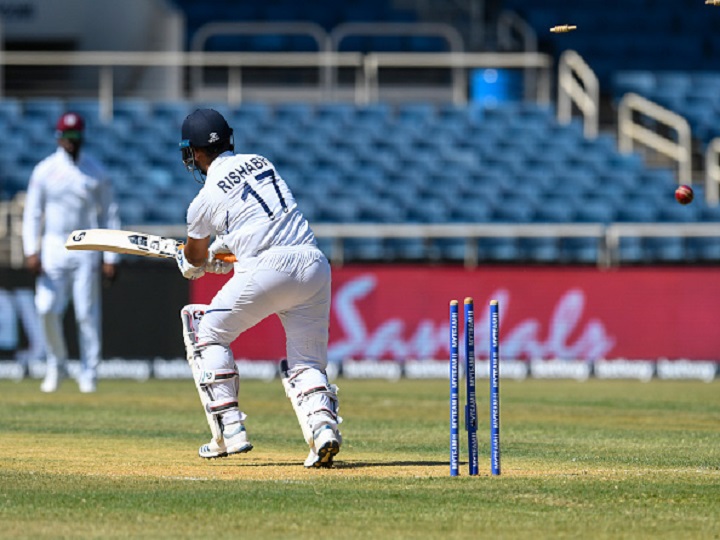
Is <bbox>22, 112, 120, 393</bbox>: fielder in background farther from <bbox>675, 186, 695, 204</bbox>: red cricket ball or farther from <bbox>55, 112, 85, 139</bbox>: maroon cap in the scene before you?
<bbox>675, 186, 695, 204</bbox>: red cricket ball

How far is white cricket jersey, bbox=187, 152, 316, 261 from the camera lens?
28.0ft

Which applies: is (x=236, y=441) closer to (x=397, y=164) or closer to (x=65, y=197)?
(x=65, y=197)

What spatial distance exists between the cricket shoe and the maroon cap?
664 centimetres

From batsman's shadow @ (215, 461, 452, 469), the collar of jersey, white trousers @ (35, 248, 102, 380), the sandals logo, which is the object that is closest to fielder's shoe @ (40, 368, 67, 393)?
white trousers @ (35, 248, 102, 380)

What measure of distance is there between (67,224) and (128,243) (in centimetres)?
557

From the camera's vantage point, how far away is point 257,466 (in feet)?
28.6

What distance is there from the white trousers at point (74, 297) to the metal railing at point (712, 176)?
34.6ft

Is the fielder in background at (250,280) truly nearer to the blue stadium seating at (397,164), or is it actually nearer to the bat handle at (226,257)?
the bat handle at (226,257)

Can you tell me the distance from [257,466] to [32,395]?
21.2ft

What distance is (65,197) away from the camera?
580 inches

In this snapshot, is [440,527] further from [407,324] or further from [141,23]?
[141,23]

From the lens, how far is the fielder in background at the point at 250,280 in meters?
8.51

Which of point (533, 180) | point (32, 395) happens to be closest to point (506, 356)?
Answer: point (533, 180)

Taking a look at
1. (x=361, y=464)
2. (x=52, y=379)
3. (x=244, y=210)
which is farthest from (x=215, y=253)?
(x=52, y=379)
